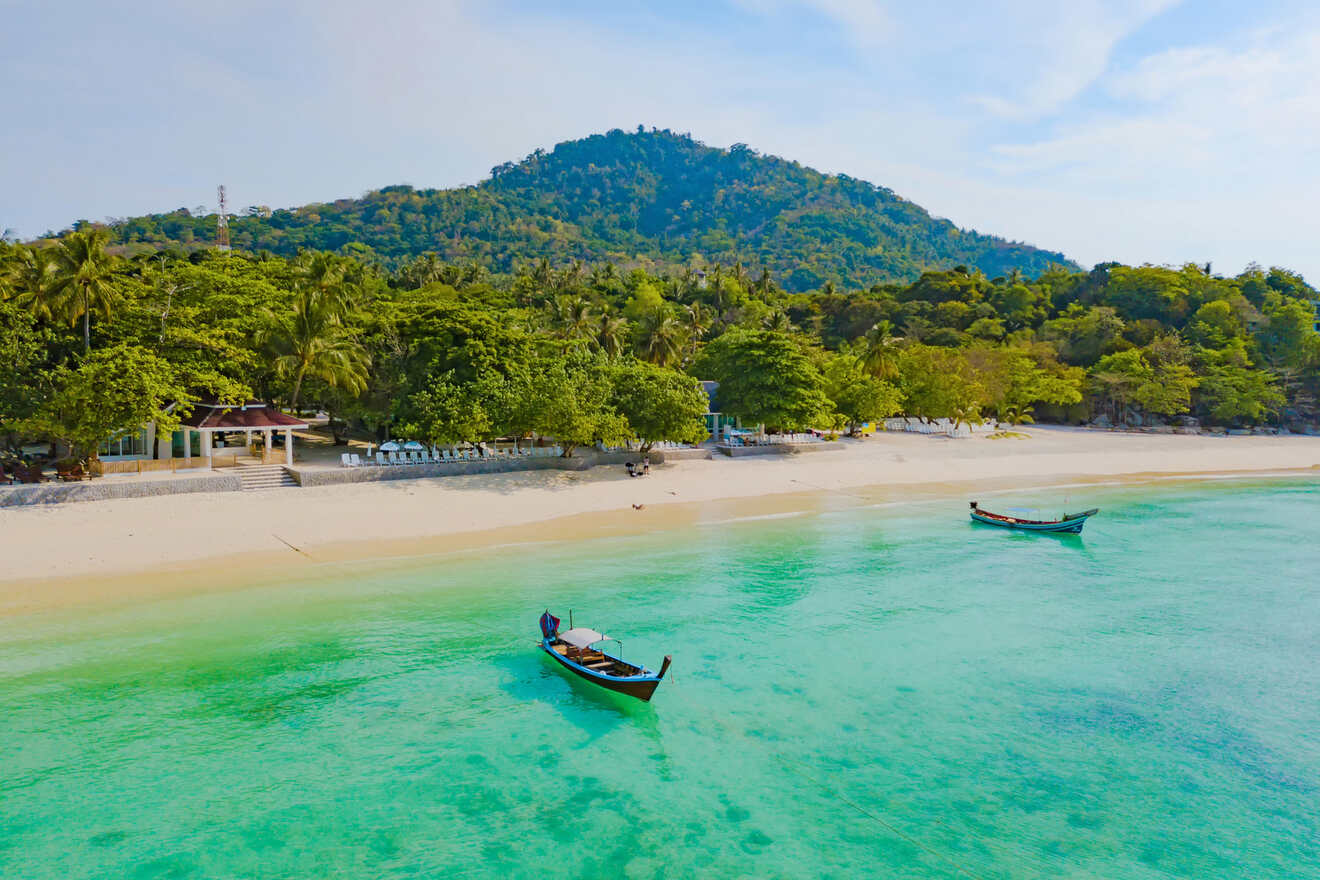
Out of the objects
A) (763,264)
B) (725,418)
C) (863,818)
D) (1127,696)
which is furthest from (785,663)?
(763,264)

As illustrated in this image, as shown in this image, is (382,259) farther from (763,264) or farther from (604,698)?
(604,698)

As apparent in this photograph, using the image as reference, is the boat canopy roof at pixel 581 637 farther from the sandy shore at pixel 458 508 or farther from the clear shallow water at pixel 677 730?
the sandy shore at pixel 458 508

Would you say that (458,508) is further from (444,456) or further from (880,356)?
(880,356)

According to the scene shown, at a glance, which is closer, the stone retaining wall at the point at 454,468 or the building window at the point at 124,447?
the stone retaining wall at the point at 454,468

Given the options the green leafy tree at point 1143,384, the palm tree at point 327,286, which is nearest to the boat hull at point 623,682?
the palm tree at point 327,286

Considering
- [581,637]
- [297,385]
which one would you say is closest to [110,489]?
[297,385]
